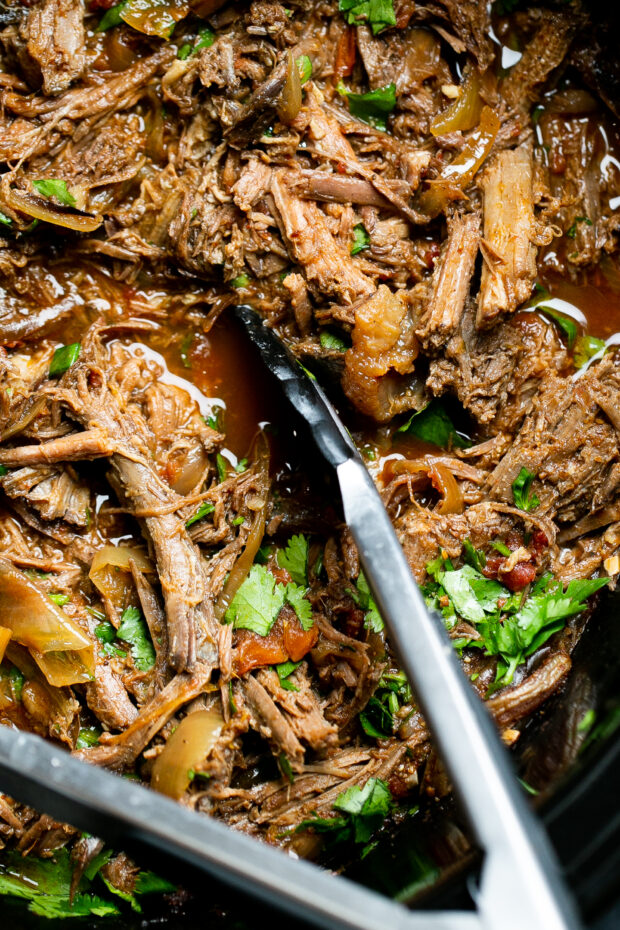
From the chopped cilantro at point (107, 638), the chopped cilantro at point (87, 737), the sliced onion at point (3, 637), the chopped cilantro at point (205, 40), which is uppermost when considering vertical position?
the chopped cilantro at point (205, 40)

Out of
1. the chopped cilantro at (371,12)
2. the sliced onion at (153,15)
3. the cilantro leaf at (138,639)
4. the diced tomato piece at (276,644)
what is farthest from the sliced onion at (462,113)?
the cilantro leaf at (138,639)

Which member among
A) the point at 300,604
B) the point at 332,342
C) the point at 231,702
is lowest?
the point at 231,702

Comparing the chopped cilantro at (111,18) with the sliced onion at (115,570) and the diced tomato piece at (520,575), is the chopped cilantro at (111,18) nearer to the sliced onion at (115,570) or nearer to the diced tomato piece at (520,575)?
the sliced onion at (115,570)

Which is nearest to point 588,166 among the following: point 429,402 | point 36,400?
point 429,402

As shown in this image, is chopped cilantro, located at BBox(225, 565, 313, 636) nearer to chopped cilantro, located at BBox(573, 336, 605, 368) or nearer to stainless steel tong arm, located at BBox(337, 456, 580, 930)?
stainless steel tong arm, located at BBox(337, 456, 580, 930)

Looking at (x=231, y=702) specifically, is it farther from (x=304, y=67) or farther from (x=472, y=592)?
(x=304, y=67)

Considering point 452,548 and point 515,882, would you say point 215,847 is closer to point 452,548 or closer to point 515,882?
point 515,882

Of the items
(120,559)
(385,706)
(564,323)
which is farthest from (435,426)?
(120,559)
